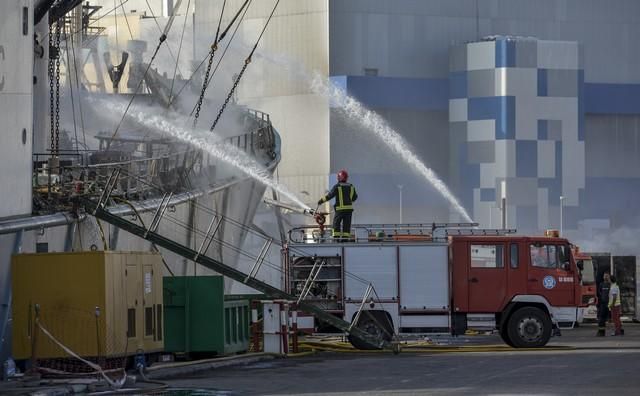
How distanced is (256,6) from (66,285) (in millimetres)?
48222

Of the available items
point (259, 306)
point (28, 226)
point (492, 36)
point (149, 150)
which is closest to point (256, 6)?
point (492, 36)

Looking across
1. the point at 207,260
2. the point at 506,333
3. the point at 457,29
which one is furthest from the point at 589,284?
the point at 457,29

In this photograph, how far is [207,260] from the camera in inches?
1043

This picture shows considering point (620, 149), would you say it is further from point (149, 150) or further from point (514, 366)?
point (514, 366)

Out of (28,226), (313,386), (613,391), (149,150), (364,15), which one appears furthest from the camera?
(364,15)

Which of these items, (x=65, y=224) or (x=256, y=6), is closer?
(x=65, y=224)

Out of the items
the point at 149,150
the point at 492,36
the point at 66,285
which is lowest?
the point at 66,285

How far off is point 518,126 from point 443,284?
4065cm

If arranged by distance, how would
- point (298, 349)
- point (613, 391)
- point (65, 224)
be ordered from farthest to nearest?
1. point (298, 349)
2. point (65, 224)
3. point (613, 391)

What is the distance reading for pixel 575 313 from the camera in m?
28.3

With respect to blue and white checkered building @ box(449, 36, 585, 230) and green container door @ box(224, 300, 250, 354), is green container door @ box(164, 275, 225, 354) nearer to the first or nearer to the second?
green container door @ box(224, 300, 250, 354)

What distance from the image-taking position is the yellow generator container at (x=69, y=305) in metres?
20.6

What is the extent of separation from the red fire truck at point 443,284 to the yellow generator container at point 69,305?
7.09 m

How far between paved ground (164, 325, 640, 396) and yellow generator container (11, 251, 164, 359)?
4.04 feet
